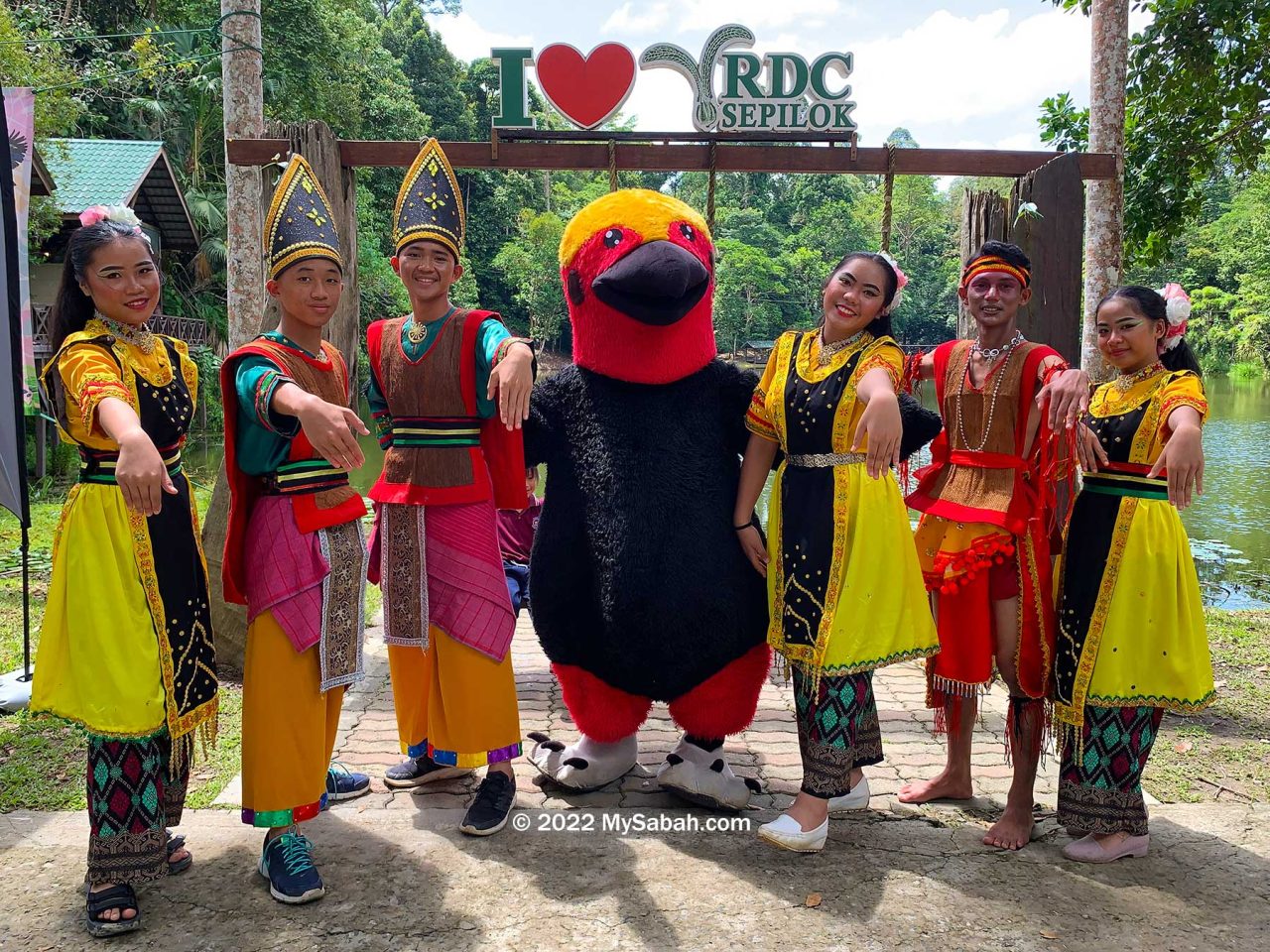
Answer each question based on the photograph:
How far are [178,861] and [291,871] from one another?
39 cm

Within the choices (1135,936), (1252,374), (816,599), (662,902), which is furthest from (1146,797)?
(1252,374)

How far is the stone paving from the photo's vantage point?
3223 mm

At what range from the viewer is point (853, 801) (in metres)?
3.11

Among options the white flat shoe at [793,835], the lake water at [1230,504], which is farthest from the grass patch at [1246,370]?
the white flat shoe at [793,835]

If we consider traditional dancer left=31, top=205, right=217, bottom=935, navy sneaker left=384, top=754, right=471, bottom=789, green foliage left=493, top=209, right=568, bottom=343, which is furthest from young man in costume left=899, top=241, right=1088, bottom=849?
green foliage left=493, top=209, right=568, bottom=343

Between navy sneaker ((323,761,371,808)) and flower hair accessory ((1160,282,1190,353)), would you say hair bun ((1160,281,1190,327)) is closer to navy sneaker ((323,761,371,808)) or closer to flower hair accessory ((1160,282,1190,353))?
flower hair accessory ((1160,282,1190,353))

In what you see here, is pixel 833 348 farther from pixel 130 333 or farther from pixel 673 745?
pixel 130 333

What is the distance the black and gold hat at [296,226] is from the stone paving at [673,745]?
1760 millimetres

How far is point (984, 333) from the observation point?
9.87 feet

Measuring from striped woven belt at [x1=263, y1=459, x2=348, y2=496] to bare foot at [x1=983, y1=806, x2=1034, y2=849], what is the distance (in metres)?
2.24

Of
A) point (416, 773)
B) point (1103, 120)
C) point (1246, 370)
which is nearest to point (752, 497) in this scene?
point (416, 773)

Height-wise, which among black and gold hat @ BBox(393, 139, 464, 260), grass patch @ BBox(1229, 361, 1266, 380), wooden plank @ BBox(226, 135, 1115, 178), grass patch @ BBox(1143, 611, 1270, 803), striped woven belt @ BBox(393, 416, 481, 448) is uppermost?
grass patch @ BBox(1229, 361, 1266, 380)

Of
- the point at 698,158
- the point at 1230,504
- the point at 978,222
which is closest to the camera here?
the point at 698,158

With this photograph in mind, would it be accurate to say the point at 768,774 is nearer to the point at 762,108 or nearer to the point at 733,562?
the point at 733,562
